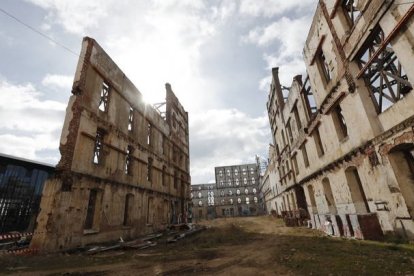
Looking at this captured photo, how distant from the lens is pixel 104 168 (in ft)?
37.9

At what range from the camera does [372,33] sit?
712cm

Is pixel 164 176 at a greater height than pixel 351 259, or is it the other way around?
pixel 164 176

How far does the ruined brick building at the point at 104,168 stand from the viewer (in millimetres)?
8898

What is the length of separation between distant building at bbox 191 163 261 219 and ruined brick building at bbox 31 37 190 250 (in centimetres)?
3901

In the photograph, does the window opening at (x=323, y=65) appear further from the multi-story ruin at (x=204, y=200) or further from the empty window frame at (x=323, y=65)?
the multi-story ruin at (x=204, y=200)

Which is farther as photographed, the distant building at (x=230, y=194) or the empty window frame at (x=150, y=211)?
the distant building at (x=230, y=194)

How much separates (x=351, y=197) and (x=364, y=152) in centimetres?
230

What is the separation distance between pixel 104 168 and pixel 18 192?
7.63m

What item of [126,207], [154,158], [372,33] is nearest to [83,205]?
[126,207]

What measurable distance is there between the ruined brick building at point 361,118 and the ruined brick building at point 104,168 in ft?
33.9

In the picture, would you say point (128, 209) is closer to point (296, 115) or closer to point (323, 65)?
point (296, 115)

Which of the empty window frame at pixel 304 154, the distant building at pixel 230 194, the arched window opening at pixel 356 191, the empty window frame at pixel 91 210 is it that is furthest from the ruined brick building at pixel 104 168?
the distant building at pixel 230 194

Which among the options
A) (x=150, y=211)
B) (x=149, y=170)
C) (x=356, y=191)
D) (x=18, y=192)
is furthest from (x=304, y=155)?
(x=18, y=192)

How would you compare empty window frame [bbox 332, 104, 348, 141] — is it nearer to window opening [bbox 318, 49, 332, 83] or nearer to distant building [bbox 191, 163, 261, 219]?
window opening [bbox 318, 49, 332, 83]
